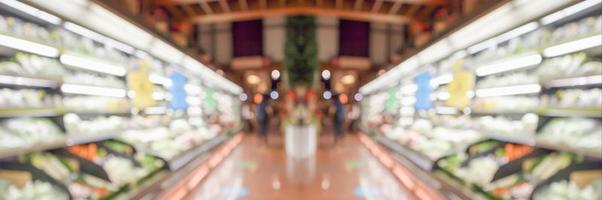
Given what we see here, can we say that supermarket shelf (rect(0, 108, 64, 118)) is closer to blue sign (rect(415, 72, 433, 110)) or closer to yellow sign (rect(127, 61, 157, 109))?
yellow sign (rect(127, 61, 157, 109))

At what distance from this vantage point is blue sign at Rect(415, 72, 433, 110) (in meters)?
6.60

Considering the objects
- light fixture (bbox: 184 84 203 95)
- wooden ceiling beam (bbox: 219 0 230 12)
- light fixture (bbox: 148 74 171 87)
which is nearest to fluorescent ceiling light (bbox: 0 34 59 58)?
light fixture (bbox: 148 74 171 87)

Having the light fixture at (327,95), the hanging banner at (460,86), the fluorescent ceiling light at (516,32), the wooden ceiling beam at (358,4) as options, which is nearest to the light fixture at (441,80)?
the hanging banner at (460,86)

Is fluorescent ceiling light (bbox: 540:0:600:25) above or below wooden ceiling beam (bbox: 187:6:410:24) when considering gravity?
below

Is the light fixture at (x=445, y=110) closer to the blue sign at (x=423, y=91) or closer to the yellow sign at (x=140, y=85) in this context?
the blue sign at (x=423, y=91)

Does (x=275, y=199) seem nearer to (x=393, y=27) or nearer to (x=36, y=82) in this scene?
(x=36, y=82)

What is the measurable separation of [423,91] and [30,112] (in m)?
5.50

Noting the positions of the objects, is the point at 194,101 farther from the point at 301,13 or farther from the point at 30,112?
the point at 30,112

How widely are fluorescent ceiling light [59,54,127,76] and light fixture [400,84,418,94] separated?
15.9 ft

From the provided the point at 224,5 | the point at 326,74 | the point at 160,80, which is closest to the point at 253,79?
the point at 326,74

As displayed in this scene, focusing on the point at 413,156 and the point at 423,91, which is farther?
the point at 423,91

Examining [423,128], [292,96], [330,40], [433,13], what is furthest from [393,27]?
[423,128]

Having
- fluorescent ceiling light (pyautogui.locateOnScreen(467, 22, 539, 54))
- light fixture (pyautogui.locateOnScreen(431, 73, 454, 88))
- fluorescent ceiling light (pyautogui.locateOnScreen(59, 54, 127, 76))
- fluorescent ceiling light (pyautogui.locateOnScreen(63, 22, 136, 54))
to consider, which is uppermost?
fluorescent ceiling light (pyautogui.locateOnScreen(63, 22, 136, 54))

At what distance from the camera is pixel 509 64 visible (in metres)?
3.93
